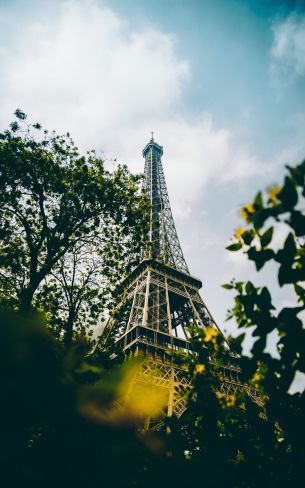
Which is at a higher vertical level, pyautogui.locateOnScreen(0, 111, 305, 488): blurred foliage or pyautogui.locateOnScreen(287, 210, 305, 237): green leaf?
pyautogui.locateOnScreen(287, 210, 305, 237): green leaf

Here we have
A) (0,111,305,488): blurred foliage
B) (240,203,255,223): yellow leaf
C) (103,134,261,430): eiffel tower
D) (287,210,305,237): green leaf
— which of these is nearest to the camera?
(0,111,305,488): blurred foliage

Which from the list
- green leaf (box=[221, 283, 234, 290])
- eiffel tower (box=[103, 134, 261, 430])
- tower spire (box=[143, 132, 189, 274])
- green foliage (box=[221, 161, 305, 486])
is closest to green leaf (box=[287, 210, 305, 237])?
green foliage (box=[221, 161, 305, 486])

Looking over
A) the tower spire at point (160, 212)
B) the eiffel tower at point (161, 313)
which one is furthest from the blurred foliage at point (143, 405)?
the tower spire at point (160, 212)

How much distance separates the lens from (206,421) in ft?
11.7

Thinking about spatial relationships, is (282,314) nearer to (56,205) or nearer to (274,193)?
(274,193)

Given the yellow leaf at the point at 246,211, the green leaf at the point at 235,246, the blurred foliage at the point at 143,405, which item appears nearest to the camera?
the blurred foliage at the point at 143,405

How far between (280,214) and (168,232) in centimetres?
3645

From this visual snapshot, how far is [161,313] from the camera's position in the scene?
26.1 meters

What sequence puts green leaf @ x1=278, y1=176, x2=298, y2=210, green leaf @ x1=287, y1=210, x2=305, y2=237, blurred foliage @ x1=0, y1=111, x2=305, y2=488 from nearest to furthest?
1. blurred foliage @ x1=0, y1=111, x2=305, y2=488
2. green leaf @ x1=278, y1=176, x2=298, y2=210
3. green leaf @ x1=287, y1=210, x2=305, y2=237

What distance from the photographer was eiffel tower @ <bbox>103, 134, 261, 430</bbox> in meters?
17.9

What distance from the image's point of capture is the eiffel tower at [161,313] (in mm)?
17938

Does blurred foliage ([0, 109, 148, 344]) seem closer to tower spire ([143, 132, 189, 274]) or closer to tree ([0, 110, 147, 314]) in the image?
tree ([0, 110, 147, 314])

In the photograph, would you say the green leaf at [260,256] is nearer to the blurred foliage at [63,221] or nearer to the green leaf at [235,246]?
the green leaf at [235,246]

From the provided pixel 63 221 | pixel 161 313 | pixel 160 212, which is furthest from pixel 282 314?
pixel 160 212
